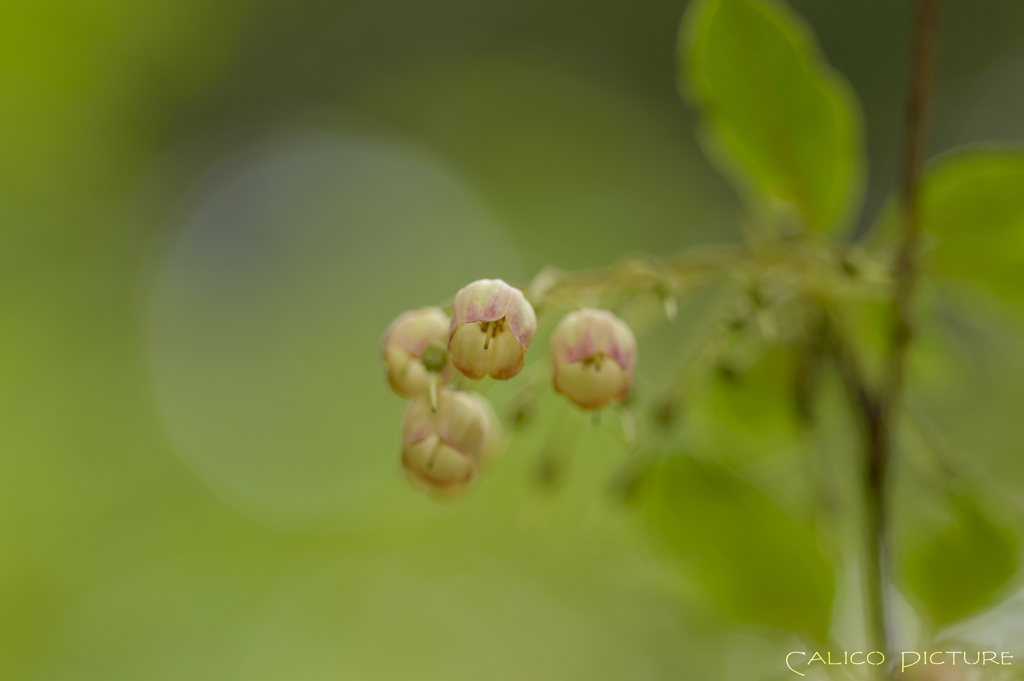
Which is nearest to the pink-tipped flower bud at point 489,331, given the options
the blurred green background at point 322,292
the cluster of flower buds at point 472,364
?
the cluster of flower buds at point 472,364

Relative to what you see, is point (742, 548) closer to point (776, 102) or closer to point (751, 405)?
point (751, 405)

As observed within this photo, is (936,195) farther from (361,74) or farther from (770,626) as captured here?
(361,74)

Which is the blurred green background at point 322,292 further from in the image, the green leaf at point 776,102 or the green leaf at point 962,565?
the green leaf at point 776,102

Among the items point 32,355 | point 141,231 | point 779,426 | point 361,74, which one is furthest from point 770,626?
point 361,74

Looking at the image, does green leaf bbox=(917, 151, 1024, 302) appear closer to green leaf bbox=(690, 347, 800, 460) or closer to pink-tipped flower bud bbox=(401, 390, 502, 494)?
green leaf bbox=(690, 347, 800, 460)

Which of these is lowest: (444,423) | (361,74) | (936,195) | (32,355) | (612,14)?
(444,423)

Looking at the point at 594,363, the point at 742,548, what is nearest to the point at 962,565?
the point at 742,548

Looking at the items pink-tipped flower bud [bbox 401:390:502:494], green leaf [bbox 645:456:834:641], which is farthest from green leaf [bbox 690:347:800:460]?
pink-tipped flower bud [bbox 401:390:502:494]
